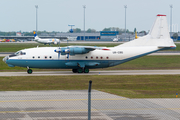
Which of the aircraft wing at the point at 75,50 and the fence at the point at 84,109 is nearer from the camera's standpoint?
the fence at the point at 84,109

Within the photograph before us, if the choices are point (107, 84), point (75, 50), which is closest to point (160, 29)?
point (75, 50)

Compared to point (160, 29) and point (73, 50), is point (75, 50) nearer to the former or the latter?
point (73, 50)

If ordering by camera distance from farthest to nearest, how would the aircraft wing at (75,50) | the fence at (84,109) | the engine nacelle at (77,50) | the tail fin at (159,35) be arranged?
the tail fin at (159,35) → the engine nacelle at (77,50) → the aircraft wing at (75,50) → the fence at (84,109)

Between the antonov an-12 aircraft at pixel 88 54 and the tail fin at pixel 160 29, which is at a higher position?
the tail fin at pixel 160 29

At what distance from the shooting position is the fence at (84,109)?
1306cm

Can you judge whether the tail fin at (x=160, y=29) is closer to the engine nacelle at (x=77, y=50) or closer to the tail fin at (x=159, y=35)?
the tail fin at (x=159, y=35)

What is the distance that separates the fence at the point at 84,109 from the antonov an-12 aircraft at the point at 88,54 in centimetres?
1584

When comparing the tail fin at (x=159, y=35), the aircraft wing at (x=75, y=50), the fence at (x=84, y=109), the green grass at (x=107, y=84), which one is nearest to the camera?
the fence at (x=84, y=109)

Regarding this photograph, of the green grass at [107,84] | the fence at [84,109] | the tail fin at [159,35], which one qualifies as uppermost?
the tail fin at [159,35]

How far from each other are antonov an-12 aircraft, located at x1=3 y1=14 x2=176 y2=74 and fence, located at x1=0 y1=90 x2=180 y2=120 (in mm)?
15838

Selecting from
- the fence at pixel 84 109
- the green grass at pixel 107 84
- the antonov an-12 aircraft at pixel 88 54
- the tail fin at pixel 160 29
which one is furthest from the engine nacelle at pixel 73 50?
the fence at pixel 84 109

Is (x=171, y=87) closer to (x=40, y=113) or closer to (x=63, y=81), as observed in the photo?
(x=63, y=81)

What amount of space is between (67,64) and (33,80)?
6650 mm

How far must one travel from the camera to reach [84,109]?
14.4m
